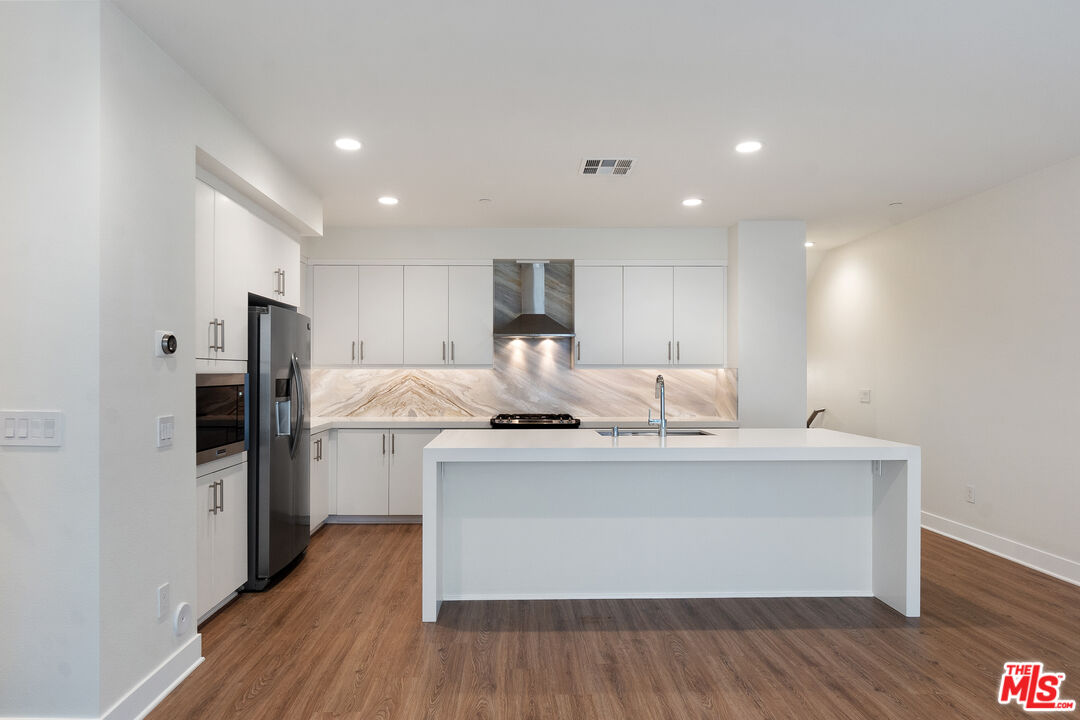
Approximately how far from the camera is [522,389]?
5809mm

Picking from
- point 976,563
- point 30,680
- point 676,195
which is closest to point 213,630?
point 30,680

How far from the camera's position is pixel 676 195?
14.9ft

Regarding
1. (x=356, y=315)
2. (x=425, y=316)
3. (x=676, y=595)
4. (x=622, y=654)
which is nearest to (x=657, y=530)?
(x=676, y=595)

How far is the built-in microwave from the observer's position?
292 centimetres

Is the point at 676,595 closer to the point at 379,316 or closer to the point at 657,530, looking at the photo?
the point at 657,530

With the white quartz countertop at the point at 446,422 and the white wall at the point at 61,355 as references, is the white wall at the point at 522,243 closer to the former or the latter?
the white quartz countertop at the point at 446,422

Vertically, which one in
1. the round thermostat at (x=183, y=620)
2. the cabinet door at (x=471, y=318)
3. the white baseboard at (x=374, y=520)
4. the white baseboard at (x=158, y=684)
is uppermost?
the cabinet door at (x=471, y=318)

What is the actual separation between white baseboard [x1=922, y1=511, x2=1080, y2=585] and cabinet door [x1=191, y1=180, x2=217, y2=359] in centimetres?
498

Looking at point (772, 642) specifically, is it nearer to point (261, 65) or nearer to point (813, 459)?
point (813, 459)

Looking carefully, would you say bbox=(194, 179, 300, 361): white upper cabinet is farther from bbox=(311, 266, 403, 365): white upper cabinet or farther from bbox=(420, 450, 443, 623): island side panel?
bbox=(311, 266, 403, 365): white upper cabinet

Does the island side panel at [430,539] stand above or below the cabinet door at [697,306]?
below

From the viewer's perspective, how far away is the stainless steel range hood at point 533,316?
216 inches

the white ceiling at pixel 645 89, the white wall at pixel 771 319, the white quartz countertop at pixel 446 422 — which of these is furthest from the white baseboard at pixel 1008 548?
the white ceiling at pixel 645 89

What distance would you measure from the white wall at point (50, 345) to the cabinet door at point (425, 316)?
3.45 m
